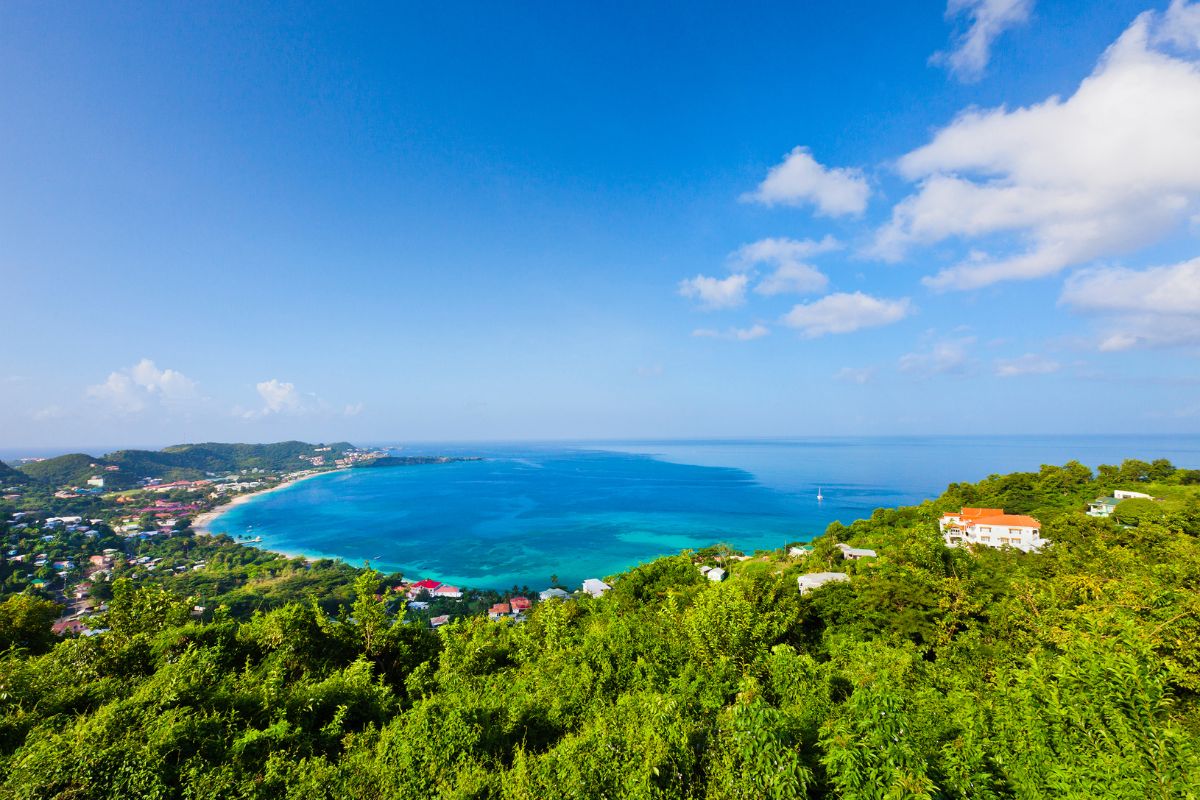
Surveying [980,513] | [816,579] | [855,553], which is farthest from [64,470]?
[980,513]

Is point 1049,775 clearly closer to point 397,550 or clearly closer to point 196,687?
point 196,687

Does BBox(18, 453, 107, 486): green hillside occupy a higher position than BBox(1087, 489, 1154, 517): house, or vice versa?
BBox(1087, 489, 1154, 517): house

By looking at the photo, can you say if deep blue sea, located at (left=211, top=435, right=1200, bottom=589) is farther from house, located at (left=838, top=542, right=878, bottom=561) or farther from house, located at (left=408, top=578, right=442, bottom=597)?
house, located at (left=838, top=542, right=878, bottom=561)

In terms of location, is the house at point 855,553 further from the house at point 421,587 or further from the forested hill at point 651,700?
the house at point 421,587

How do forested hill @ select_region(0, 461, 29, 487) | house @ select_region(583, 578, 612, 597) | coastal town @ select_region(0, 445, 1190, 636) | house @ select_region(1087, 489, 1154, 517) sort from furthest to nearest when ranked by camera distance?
forested hill @ select_region(0, 461, 29, 487) < house @ select_region(583, 578, 612, 597) < house @ select_region(1087, 489, 1154, 517) < coastal town @ select_region(0, 445, 1190, 636)

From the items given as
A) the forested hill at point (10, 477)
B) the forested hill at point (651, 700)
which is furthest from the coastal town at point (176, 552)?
the forested hill at point (651, 700)

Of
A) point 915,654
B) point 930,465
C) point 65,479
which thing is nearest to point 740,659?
point 915,654

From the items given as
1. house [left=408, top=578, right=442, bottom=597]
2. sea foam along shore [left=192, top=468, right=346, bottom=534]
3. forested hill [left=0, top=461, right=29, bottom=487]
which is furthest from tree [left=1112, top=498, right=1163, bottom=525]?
forested hill [left=0, top=461, right=29, bottom=487]
